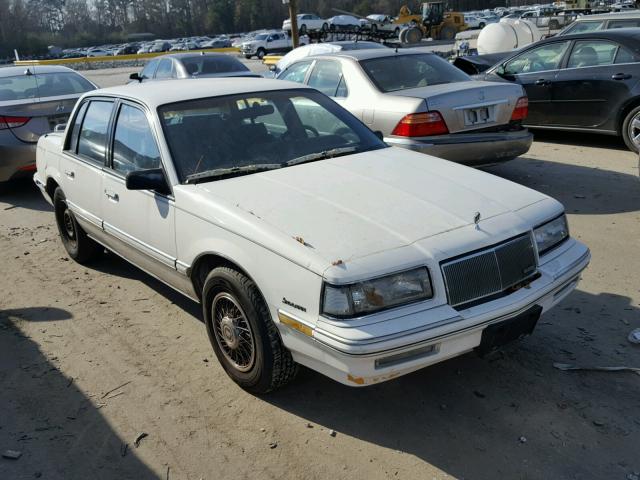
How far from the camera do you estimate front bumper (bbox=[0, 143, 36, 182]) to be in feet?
25.1

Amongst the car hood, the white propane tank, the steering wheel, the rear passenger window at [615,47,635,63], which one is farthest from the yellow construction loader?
the car hood

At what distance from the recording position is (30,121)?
777 centimetres

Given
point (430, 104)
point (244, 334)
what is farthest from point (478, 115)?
point (244, 334)

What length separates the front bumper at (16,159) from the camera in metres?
7.65

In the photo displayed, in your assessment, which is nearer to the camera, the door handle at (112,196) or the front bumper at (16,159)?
the door handle at (112,196)

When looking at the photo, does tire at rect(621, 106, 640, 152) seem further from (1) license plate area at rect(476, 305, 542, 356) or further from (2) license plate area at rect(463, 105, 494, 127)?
(1) license plate area at rect(476, 305, 542, 356)

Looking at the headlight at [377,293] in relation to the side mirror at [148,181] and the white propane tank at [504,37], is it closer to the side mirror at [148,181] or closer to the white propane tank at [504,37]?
the side mirror at [148,181]

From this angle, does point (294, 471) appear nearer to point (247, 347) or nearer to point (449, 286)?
point (247, 347)

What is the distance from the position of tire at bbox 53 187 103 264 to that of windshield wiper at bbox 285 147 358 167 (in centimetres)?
238

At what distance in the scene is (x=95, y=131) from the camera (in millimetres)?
4836

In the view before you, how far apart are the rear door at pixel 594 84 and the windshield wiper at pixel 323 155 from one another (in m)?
5.35

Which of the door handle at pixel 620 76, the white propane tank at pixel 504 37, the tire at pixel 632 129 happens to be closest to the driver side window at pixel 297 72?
the door handle at pixel 620 76

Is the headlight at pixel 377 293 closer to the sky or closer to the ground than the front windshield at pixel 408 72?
closer to the ground

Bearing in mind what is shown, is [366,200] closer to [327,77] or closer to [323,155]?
[323,155]
